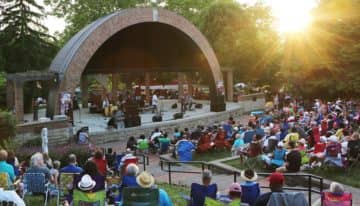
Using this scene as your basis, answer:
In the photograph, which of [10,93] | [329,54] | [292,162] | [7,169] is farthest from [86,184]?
[10,93]

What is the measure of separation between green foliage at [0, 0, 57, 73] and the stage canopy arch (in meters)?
5.57

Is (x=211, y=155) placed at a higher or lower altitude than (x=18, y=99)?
lower

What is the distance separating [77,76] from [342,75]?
1274cm

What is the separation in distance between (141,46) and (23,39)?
8.34m

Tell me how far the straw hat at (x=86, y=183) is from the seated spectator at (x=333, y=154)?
6777mm

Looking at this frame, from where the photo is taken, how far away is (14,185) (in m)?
8.17

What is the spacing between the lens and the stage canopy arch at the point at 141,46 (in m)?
22.5

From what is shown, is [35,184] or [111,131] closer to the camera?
[35,184]

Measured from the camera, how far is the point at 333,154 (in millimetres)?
11352

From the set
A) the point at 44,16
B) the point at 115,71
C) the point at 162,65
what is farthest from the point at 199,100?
the point at 44,16

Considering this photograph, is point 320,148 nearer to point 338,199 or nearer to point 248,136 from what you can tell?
point 248,136

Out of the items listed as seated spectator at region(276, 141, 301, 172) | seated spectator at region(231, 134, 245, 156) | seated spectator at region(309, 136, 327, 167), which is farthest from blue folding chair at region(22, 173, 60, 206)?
seated spectator at region(231, 134, 245, 156)

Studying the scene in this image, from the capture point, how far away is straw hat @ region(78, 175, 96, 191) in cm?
665

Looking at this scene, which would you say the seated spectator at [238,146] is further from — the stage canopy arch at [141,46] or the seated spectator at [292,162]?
the stage canopy arch at [141,46]
